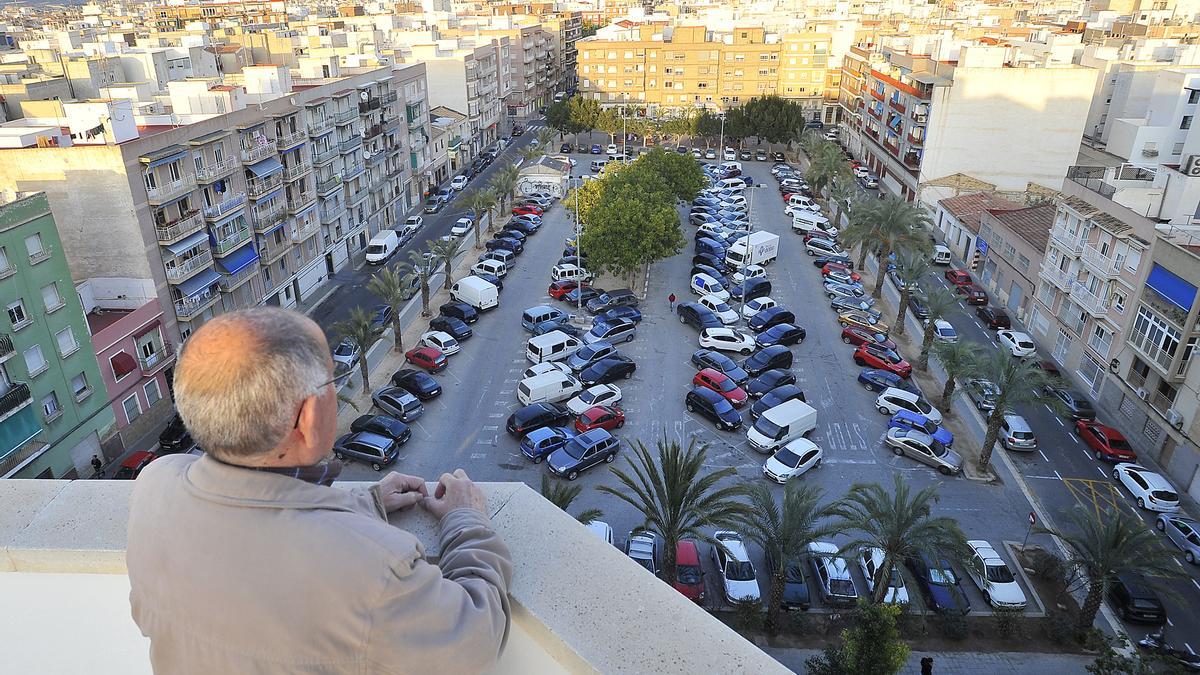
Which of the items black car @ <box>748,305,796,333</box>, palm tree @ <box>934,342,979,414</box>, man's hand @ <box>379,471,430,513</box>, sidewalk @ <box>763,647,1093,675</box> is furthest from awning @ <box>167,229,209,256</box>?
man's hand @ <box>379,471,430,513</box>

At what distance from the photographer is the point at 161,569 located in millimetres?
2547

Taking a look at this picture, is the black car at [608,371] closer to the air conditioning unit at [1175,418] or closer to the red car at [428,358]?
the red car at [428,358]

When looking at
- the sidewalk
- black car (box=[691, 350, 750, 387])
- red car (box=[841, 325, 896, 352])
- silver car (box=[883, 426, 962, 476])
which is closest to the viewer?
the sidewalk

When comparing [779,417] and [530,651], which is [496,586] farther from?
[779,417]

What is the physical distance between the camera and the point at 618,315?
37.8m

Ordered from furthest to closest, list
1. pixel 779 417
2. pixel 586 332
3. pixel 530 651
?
pixel 586 332 < pixel 779 417 < pixel 530 651

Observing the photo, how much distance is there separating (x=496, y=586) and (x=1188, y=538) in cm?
2815

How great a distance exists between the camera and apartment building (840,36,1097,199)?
170 feet

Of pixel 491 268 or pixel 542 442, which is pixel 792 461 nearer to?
pixel 542 442

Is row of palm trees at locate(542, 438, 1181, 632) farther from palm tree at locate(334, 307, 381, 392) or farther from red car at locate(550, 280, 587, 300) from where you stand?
red car at locate(550, 280, 587, 300)

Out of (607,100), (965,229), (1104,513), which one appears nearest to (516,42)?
(607,100)

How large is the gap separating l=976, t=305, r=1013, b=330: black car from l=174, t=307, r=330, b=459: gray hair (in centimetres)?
4197

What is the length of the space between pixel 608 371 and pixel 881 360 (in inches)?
502

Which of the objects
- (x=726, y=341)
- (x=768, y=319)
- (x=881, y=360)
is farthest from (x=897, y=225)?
(x=726, y=341)
